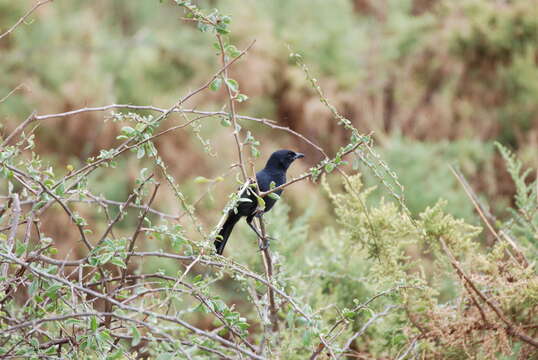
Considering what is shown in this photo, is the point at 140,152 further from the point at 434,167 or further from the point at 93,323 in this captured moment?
the point at 434,167

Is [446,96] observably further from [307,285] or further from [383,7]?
[307,285]

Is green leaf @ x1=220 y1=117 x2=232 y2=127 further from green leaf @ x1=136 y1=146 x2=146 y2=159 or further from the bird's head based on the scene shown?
the bird's head

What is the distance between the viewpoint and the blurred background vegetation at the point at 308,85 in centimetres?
734

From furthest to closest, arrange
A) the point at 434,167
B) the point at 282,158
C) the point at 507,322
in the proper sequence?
the point at 434,167, the point at 282,158, the point at 507,322

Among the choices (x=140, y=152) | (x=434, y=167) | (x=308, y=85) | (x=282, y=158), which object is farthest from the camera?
(x=308, y=85)

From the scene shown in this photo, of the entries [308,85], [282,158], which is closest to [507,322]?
[282,158]

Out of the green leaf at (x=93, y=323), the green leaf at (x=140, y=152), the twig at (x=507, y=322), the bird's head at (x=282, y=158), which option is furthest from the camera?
the bird's head at (x=282, y=158)

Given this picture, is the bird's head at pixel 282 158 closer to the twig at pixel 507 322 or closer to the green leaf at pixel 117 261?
the twig at pixel 507 322

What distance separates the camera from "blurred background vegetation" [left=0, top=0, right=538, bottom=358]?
24.1 feet

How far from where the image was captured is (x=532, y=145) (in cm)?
703

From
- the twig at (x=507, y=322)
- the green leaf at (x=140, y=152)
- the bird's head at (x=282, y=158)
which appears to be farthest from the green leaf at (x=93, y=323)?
the bird's head at (x=282, y=158)

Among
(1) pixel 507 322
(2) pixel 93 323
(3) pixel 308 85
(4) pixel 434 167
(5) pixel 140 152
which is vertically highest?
(3) pixel 308 85

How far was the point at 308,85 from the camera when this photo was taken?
795 centimetres

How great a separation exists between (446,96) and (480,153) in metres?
1.08
